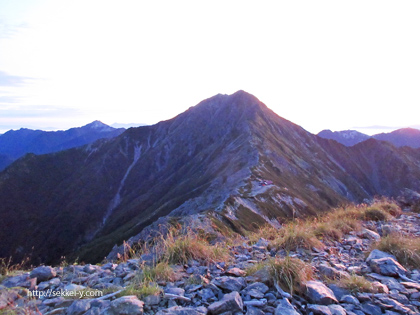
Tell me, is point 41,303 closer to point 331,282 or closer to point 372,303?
point 331,282

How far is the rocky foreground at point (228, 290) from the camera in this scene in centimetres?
431

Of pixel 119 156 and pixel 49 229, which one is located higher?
pixel 119 156

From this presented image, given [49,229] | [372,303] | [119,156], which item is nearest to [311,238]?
[372,303]

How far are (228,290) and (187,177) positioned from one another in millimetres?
87379

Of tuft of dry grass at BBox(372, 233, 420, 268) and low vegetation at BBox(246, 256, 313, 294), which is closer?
low vegetation at BBox(246, 256, 313, 294)

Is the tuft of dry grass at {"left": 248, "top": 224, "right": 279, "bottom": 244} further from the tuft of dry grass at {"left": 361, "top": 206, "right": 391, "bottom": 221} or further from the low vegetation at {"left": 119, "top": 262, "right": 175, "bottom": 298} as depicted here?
the tuft of dry grass at {"left": 361, "top": 206, "right": 391, "bottom": 221}

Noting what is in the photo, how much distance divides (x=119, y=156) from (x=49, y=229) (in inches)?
1990

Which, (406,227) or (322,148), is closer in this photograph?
(406,227)

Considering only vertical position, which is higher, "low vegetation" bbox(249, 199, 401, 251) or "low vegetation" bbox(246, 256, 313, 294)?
"low vegetation" bbox(246, 256, 313, 294)

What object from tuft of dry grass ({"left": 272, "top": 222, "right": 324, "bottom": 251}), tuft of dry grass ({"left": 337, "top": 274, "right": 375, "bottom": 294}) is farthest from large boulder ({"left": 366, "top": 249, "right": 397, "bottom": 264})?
tuft of dry grass ({"left": 337, "top": 274, "right": 375, "bottom": 294})

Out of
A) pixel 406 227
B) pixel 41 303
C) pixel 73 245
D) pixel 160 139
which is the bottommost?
pixel 73 245

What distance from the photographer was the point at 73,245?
88.9m

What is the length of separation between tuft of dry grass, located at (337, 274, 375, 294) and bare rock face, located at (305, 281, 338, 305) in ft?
1.20

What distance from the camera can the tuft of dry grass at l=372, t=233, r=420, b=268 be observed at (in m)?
6.12
